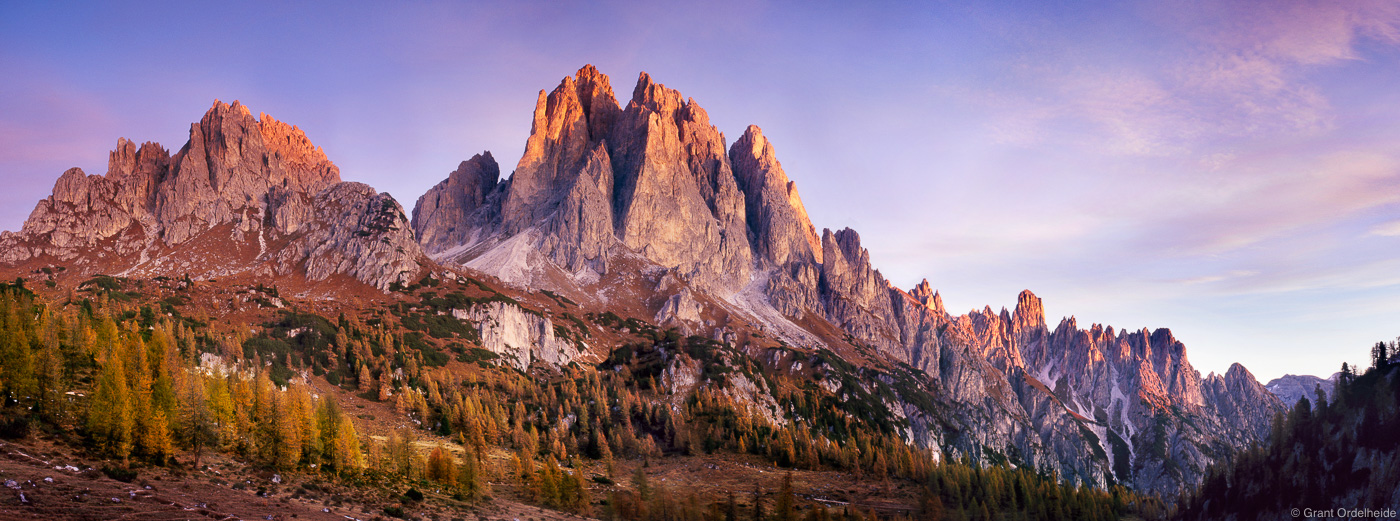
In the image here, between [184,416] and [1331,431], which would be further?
[1331,431]

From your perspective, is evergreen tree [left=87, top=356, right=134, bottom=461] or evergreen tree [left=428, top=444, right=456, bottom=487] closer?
evergreen tree [left=87, top=356, right=134, bottom=461]

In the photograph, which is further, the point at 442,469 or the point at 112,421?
the point at 442,469

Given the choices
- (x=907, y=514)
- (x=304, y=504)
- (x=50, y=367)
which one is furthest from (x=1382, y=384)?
(x=50, y=367)

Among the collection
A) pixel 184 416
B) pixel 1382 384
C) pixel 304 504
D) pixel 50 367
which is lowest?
pixel 304 504

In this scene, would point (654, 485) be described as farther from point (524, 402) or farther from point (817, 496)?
point (524, 402)

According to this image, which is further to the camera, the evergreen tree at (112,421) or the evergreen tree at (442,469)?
the evergreen tree at (442,469)

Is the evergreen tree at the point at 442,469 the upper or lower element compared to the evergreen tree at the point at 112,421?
lower

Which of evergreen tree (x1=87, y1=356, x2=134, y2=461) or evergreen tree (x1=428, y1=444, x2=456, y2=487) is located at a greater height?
evergreen tree (x1=87, y1=356, x2=134, y2=461)

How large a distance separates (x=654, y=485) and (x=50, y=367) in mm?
89017

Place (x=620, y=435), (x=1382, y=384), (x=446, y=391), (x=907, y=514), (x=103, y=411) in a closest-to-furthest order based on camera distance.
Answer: (x=103, y=411) → (x=1382, y=384) → (x=907, y=514) → (x=620, y=435) → (x=446, y=391)

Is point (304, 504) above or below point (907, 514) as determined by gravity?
above

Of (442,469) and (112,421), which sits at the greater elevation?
(112,421)

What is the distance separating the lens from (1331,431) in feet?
322

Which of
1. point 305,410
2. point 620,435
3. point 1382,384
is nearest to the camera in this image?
point 305,410
